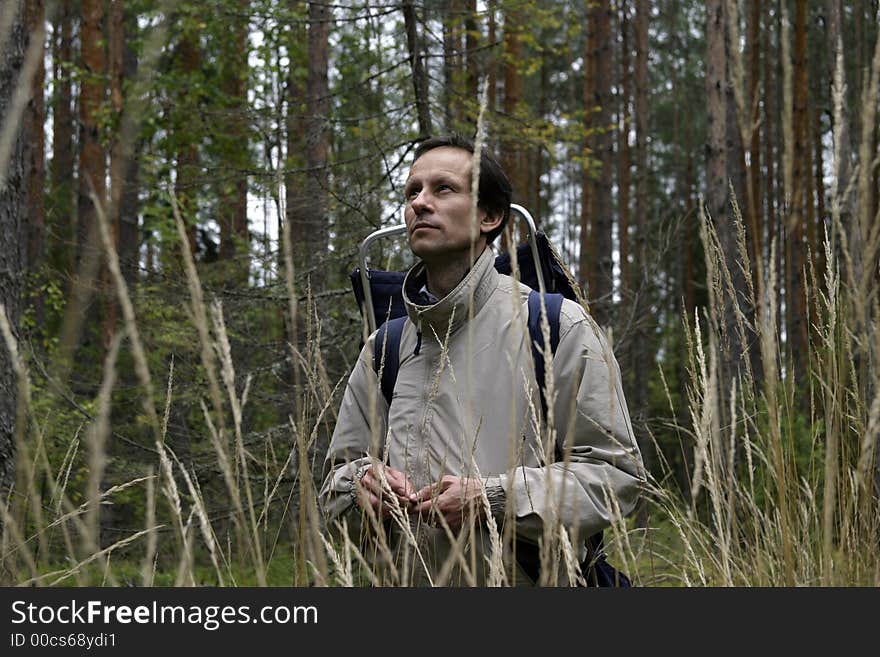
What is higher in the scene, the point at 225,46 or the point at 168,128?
the point at 225,46

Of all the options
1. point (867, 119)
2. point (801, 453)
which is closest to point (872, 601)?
point (867, 119)

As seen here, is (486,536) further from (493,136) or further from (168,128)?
(168,128)

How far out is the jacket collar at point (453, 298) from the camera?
84.8 inches

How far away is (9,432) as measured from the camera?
3.83 metres

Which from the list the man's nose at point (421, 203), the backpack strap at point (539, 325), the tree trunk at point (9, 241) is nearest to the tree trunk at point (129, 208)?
the tree trunk at point (9, 241)

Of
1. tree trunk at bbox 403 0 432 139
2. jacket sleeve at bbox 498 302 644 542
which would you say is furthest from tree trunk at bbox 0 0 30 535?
tree trunk at bbox 403 0 432 139

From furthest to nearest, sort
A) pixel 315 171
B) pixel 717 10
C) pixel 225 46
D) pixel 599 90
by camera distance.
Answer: pixel 599 90 → pixel 225 46 → pixel 717 10 → pixel 315 171

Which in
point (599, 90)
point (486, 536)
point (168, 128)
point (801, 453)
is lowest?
point (801, 453)

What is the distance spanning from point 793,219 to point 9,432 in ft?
11.2

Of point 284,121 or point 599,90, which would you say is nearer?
point 284,121

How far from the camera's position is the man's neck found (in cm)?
230

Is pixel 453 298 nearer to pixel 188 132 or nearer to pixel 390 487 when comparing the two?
pixel 390 487

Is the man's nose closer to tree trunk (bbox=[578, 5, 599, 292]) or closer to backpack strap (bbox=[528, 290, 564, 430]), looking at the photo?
backpack strap (bbox=[528, 290, 564, 430])

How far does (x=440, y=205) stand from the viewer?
225 centimetres
